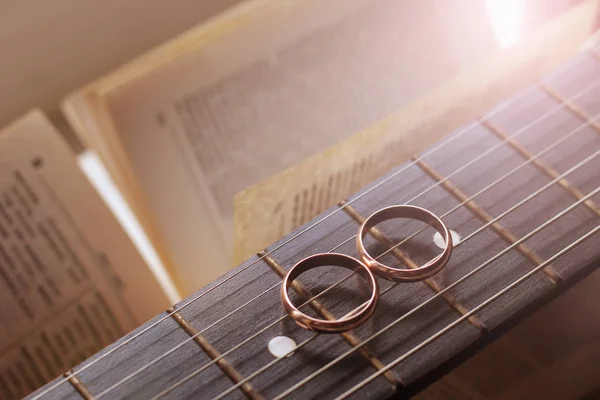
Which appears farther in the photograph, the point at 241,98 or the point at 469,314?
the point at 241,98

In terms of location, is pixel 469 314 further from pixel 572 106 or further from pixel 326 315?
pixel 572 106

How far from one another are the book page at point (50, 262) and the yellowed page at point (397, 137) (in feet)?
0.49

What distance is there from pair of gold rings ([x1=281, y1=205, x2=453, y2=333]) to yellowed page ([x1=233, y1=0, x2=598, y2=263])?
129 mm

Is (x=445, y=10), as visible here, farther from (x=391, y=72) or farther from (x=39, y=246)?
(x=39, y=246)

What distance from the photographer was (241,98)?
2.65 feet

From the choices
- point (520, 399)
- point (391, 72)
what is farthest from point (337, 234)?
point (391, 72)

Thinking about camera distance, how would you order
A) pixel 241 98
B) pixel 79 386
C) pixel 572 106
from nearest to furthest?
Result: pixel 79 386 → pixel 572 106 → pixel 241 98

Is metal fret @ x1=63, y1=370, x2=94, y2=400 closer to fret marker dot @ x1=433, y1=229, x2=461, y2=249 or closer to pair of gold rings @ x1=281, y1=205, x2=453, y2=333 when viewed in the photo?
pair of gold rings @ x1=281, y1=205, x2=453, y2=333

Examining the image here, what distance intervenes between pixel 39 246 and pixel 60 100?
0.26 meters

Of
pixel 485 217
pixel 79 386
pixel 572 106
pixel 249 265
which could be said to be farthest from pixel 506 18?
pixel 79 386

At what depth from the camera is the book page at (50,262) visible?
2.15 feet

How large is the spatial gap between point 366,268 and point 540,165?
18cm

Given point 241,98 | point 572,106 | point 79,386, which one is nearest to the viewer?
point 79,386

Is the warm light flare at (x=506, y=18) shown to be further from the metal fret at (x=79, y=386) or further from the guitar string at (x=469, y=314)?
the metal fret at (x=79, y=386)
